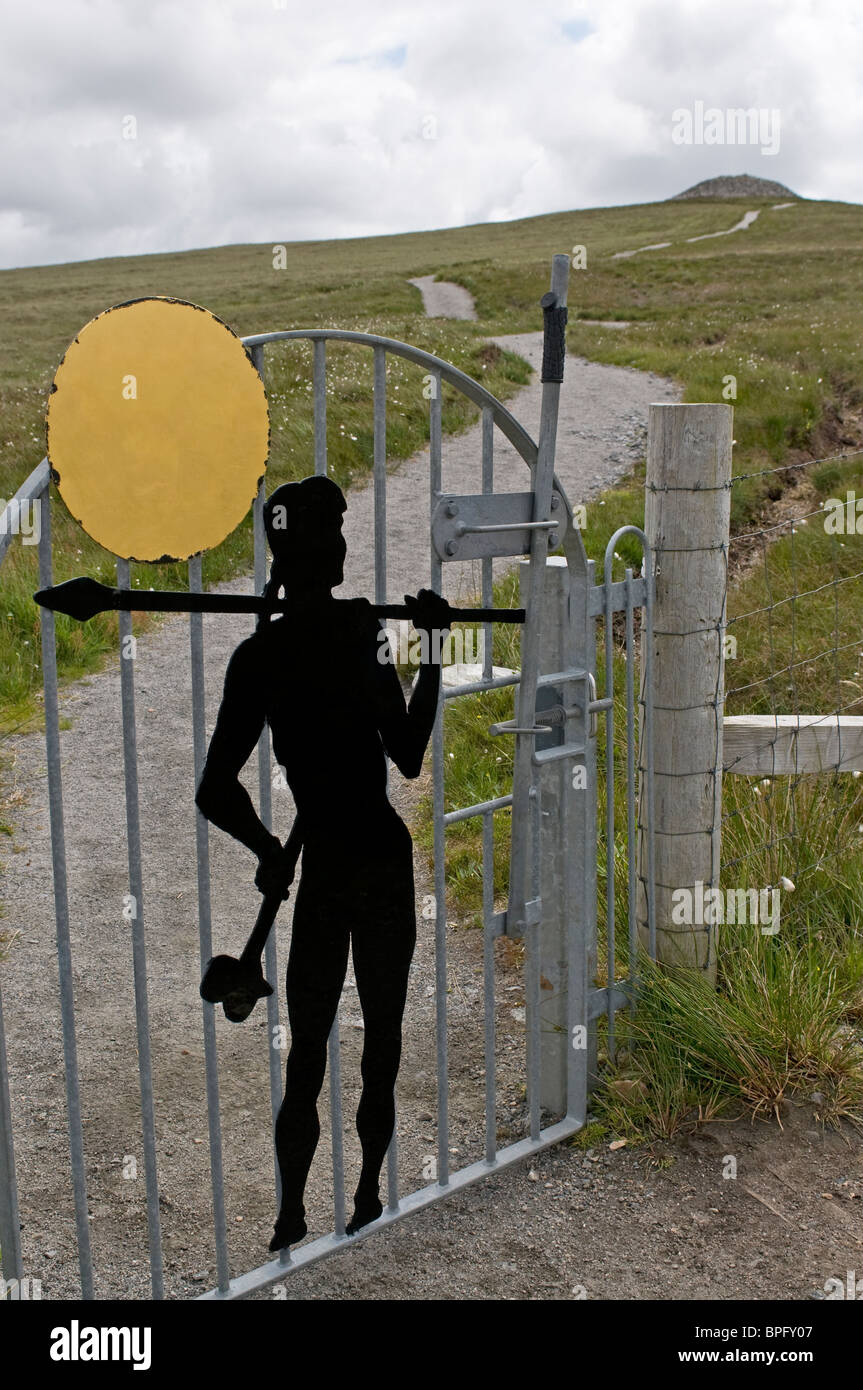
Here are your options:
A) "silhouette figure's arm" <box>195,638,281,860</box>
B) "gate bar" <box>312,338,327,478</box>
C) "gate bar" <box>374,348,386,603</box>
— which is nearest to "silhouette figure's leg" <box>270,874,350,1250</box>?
"silhouette figure's arm" <box>195,638,281,860</box>

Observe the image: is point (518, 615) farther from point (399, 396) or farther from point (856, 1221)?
point (399, 396)

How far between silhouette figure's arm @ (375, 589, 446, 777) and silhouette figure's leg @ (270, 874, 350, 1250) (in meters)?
0.39

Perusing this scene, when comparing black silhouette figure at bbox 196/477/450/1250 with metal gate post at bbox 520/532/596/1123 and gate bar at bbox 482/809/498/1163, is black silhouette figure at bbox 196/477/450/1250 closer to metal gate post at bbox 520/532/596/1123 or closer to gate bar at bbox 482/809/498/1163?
gate bar at bbox 482/809/498/1163

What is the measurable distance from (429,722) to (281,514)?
24.8 inches

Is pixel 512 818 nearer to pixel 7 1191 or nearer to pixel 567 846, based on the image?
pixel 567 846

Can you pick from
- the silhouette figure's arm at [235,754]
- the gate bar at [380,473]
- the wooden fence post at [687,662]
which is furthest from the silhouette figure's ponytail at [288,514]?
the wooden fence post at [687,662]

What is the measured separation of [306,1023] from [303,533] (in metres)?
1.20

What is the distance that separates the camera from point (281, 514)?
266 centimetres

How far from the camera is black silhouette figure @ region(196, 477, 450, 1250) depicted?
2.69 metres

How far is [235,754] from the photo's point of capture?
271 centimetres

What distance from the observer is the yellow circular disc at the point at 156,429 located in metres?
2.36

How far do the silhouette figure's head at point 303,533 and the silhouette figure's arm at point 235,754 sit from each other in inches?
7.4

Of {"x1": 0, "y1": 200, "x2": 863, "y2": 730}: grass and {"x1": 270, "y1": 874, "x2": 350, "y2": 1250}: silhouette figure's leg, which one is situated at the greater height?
{"x1": 0, "y1": 200, "x2": 863, "y2": 730}: grass
